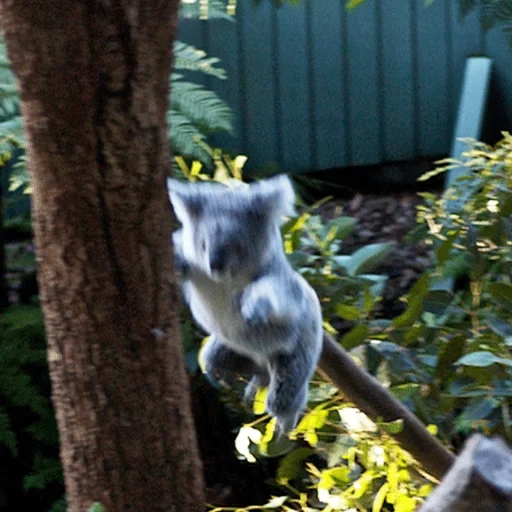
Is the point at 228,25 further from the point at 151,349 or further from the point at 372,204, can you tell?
the point at 151,349

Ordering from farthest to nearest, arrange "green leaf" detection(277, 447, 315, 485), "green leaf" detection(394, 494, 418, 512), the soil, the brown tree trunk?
the soil
"green leaf" detection(277, 447, 315, 485)
"green leaf" detection(394, 494, 418, 512)
the brown tree trunk

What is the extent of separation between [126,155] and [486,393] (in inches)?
34.1

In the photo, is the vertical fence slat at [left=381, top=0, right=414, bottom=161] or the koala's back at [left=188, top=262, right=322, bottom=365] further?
the vertical fence slat at [left=381, top=0, right=414, bottom=161]

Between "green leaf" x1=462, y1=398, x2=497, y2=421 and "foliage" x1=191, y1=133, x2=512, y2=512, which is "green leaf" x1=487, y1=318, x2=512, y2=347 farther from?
"green leaf" x1=462, y1=398, x2=497, y2=421

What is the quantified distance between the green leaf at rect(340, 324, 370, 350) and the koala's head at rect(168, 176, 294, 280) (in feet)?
1.63

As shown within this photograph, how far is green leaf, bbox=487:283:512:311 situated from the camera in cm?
175

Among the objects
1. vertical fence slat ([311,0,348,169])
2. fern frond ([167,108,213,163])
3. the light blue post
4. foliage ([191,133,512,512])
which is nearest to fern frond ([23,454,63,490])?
foliage ([191,133,512,512])

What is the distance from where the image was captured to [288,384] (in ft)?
4.70

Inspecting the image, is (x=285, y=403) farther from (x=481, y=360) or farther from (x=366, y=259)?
(x=366, y=259)

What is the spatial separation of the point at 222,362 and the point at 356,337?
33 cm

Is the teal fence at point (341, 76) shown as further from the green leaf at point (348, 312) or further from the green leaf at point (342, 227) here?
the green leaf at point (348, 312)

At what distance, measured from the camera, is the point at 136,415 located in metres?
1.15

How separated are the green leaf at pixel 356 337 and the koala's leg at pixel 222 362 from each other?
0.26 metres

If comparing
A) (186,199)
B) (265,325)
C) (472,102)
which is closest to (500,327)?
(265,325)
